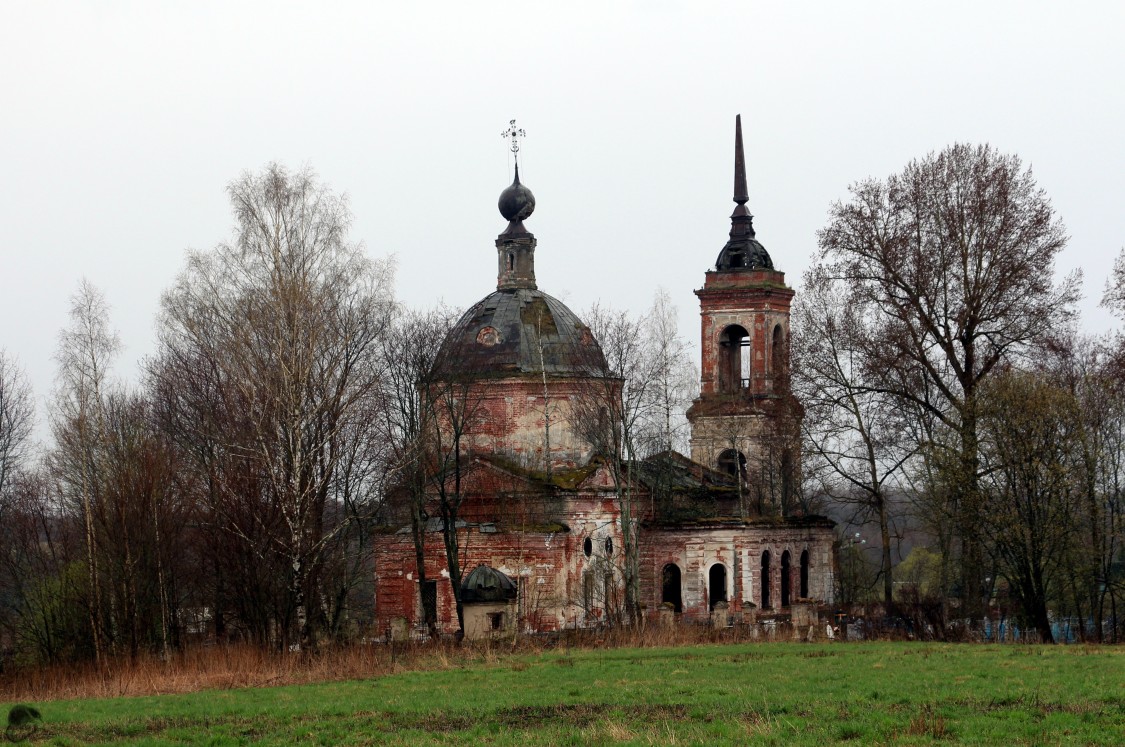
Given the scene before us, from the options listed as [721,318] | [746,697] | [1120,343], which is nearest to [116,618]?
[746,697]

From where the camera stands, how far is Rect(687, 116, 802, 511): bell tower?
45.7m

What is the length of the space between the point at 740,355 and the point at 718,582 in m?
8.72

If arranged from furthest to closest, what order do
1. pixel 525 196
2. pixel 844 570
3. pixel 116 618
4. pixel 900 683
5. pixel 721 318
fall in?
pixel 844 570 < pixel 721 318 < pixel 525 196 < pixel 116 618 < pixel 900 683

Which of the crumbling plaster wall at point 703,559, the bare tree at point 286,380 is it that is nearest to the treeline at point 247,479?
the bare tree at point 286,380

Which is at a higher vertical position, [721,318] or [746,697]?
[721,318]

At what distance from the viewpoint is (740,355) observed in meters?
47.7

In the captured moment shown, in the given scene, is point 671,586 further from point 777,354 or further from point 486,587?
point 486,587

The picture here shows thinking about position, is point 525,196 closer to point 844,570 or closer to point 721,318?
point 721,318

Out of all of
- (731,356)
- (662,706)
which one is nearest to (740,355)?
(731,356)

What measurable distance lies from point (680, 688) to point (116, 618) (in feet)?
44.5

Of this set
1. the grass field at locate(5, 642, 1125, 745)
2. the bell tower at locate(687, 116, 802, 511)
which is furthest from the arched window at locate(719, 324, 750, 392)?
the grass field at locate(5, 642, 1125, 745)

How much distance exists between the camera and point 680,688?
58.6 ft

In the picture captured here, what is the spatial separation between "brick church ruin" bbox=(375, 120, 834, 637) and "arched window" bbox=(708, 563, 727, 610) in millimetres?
55

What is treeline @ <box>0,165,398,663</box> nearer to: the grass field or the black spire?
the grass field
